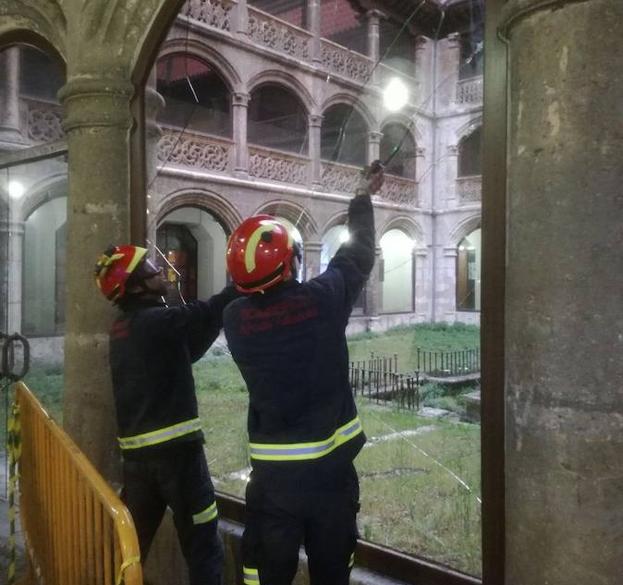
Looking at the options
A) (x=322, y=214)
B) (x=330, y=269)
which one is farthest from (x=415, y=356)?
(x=330, y=269)

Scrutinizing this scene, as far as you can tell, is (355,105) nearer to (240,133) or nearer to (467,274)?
(240,133)

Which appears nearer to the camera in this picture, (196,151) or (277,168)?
(196,151)

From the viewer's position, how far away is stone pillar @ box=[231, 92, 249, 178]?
1219cm

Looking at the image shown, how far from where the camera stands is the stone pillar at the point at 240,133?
12.2 meters

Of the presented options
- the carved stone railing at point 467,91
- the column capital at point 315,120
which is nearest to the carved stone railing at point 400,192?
the carved stone railing at point 467,91

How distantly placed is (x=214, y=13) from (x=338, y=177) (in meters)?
4.00

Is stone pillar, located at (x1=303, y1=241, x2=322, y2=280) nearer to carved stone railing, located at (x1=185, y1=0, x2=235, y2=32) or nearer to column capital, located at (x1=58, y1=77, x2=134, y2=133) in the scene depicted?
carved stone railing, located at (x1=185, y1=0, x2=235, y2=32)

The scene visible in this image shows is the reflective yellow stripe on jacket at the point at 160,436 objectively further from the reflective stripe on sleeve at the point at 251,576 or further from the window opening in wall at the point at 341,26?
the window opening in wall at the point at 341,26

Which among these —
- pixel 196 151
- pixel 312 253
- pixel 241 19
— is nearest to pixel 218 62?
pixel 241 19

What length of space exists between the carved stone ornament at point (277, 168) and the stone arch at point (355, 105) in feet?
4.32

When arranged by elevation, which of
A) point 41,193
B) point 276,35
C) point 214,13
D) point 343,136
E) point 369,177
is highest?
point 214,13

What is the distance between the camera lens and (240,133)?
1213 centimetres

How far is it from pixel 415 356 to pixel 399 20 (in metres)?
5.01

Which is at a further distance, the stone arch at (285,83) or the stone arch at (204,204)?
the stone arch at (285,83)
